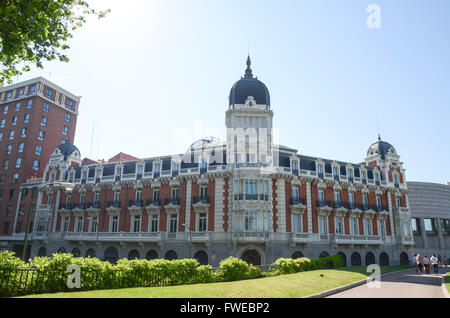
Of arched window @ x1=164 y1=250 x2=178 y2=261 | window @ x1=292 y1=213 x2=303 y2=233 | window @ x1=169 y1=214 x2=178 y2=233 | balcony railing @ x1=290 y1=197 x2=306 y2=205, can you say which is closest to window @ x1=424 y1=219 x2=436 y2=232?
balcony railing @ x1=290 y1=197 x2=306 y2=205

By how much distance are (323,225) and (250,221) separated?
10.8m

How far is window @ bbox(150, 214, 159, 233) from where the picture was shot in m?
40.0

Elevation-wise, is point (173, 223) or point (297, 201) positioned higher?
point (297, 201)

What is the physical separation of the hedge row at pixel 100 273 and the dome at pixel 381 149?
115 feet

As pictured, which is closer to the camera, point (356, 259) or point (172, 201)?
point (172, 201)

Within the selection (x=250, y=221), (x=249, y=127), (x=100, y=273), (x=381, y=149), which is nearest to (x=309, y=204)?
(x=250, y=221)

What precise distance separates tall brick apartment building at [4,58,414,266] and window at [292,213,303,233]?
0.12 metres

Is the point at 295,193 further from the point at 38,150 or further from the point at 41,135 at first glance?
the point at 41,135

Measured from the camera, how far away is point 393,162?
48.2m

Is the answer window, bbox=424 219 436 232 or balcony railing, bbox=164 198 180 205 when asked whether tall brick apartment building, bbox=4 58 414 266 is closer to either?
balcony railing, bbox=164 198 180 205

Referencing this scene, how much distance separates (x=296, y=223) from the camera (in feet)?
125

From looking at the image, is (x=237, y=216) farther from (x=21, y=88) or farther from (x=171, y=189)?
(x=21, y=88)
